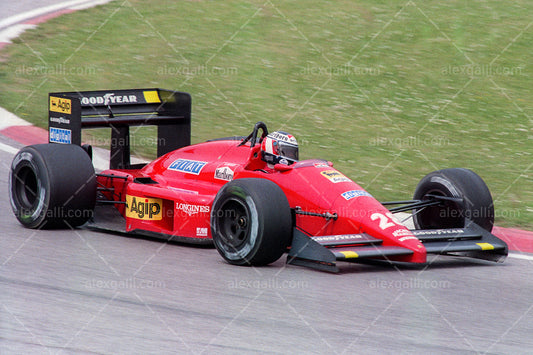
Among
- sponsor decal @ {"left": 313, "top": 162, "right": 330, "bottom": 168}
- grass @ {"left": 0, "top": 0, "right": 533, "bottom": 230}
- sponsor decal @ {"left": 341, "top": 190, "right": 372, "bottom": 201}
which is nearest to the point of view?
sponsor decal @ {"left": 341, "top": 190, "right": 372, "bottom": 201}

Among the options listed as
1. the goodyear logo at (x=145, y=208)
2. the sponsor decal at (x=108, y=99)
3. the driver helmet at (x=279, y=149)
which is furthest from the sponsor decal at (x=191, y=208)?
the sponsor decal at (x=108, y=99)

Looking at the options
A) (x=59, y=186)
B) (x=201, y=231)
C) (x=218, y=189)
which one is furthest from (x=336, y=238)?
(x=59, y=186)

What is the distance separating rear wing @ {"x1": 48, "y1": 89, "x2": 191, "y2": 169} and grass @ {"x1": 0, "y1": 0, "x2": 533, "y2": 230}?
8.90 ft

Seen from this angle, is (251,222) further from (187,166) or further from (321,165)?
(187,166)

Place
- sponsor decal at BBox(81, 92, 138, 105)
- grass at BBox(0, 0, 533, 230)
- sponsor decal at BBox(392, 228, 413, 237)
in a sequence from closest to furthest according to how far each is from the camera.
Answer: sponsor decal at BBox(392, 228, 413, 237)
sponsor decal at BBox(81, 92, 138, 105)
grass at BBox(0, 0, 533, 230)

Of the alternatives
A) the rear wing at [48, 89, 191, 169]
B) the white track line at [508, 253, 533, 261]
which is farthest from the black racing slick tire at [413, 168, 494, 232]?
the rear wing at [48, 89, 191, 169]

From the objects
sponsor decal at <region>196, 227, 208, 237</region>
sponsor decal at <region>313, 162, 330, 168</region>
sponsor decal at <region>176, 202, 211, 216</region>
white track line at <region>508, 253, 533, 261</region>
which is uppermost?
sponsor decal at <region>313, 162, 330, 168</region>

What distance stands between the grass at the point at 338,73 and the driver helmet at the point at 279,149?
10.0ft

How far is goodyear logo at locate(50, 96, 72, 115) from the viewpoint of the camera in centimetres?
864

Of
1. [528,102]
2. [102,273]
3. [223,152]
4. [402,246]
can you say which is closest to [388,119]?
[528,102]

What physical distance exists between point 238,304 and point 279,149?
215 centimetres

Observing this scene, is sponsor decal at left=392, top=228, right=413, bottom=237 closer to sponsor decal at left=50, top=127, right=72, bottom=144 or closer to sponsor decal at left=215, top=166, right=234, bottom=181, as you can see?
sponsor decal at left=215, top=166, right=234, bottom=181

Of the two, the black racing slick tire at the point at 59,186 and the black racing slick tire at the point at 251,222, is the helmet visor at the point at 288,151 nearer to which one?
the black racing slick tire at the point at 251,222

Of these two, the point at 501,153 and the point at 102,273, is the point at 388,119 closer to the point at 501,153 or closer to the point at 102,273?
the point at 501,153
